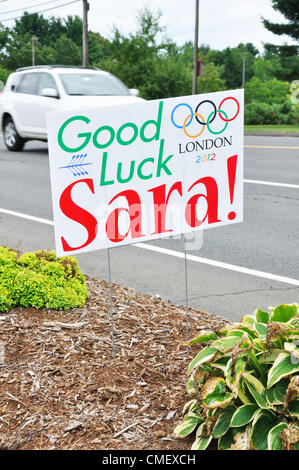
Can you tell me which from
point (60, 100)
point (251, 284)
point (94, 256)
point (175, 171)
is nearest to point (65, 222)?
point (175, 171)

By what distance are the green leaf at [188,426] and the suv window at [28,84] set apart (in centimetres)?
1220

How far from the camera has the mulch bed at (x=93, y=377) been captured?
266 centimetres

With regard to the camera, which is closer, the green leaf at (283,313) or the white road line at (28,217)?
the green leaf at (283,313)

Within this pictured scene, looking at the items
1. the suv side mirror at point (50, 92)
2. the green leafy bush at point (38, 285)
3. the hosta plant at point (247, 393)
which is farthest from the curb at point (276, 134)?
the hosta plant at point (247, 393)

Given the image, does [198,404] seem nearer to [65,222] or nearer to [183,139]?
[65,222]

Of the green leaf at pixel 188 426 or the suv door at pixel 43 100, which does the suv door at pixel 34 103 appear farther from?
the green leaf at pixel 188 426

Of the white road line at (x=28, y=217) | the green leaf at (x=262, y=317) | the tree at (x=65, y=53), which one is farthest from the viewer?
the tree at (x=65, y=53)

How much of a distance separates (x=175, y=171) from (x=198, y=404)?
135 cm

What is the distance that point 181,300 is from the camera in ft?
15.8

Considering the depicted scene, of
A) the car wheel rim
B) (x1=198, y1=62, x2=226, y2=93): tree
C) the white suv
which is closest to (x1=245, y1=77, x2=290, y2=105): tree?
(x1=198, y1=62, x2=226, y2=93): tree

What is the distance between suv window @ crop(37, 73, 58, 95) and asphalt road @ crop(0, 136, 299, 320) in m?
3.65

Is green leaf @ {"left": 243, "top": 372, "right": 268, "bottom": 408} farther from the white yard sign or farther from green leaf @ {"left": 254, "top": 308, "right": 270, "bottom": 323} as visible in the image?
the white yard sign

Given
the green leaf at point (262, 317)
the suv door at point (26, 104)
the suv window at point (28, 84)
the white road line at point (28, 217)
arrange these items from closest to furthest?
1. the green leaf at point (262, 317)
2. the white road line at point (28, 217)
3. the suv door at point (26, 104)
4. the suv window at point (28, 84)

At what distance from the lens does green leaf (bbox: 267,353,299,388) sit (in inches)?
94.1
